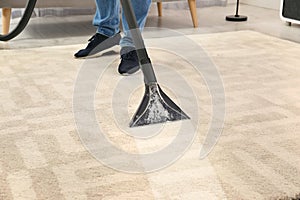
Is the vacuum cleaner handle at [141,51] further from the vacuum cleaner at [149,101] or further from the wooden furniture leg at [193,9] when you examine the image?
the wooden furniture leg at [193,9]

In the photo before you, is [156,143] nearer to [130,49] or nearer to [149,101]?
[149,101]

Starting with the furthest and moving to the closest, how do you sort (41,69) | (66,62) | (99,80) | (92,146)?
(66,62)
(41,69)
(99,80)
(92,146)

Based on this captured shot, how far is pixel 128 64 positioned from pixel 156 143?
68 centimetres

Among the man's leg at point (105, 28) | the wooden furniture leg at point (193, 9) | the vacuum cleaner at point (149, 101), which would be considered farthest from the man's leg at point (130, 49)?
the wooden furniture leg at point (193, 9)

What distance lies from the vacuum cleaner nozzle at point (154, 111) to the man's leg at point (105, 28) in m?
0.79

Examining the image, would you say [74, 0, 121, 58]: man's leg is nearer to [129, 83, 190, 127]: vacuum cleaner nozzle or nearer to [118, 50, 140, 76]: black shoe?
[118, 50, 140, 76]: black shoe

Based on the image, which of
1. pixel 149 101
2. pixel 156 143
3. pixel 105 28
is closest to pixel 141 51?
pixel 149 101

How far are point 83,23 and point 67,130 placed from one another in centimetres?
196

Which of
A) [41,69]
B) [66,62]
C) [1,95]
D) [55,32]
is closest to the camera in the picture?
[1,95]

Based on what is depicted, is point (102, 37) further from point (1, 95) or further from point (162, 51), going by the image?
point (1, 95)

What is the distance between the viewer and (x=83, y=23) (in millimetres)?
3027

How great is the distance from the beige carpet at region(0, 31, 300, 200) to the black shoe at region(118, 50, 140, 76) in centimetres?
3

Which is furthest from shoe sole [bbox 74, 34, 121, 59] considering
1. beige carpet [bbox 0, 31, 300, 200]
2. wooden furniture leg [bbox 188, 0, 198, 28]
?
wooden furniture leg [bbox 188, 0, 198, 28]

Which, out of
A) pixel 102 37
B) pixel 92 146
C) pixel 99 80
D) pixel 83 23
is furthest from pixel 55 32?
pixel 92 146
